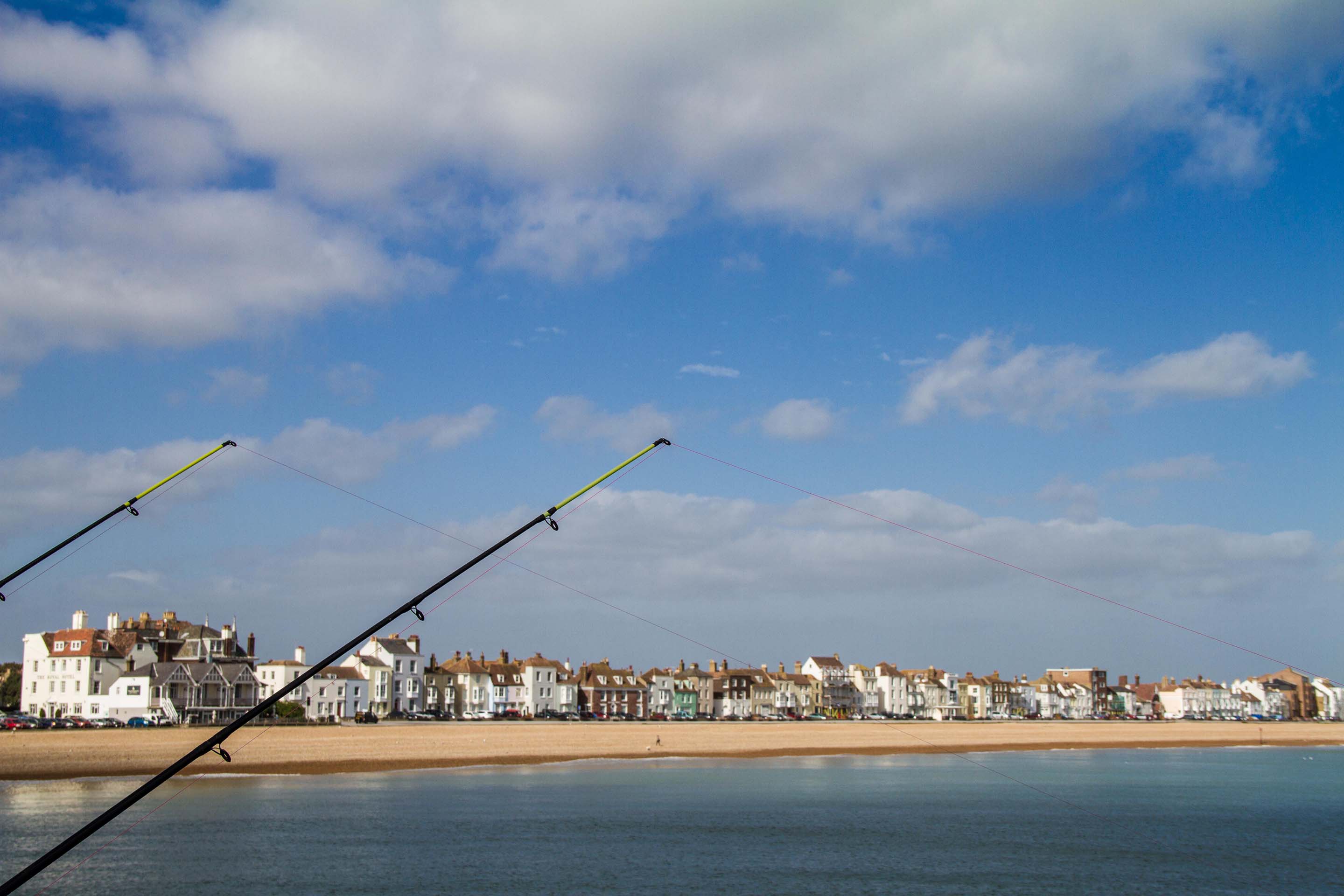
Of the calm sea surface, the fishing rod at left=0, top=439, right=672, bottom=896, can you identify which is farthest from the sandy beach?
the fishing rod at left=0, top=439, right=672, bottom=896

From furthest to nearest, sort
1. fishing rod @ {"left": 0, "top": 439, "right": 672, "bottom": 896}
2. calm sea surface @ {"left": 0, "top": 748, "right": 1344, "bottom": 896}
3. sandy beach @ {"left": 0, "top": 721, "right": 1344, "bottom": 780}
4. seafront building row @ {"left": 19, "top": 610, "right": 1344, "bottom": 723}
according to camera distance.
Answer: seafront building row @ {"left": 19, "top": 610, "right": 1344, "bottom": 723} < sandy beach @ {"left": 0, "top": 721, "right": 1344, "bottom": 780} < calm sea surface @ {"left": 0, "top": 748, "right": 1344, "bottom": 896} < fishing rod @ {"left": 0, "top": 439, "right": 672, "bottom": 896}

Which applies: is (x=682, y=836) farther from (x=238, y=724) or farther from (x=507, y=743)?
(x=507, y=743)

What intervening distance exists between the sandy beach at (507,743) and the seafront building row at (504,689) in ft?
44.7

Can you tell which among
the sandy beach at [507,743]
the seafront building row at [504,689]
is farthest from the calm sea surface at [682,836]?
the seafront building row at [504,689]

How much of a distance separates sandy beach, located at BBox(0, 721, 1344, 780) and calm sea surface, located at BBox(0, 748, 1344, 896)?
5.11 meters

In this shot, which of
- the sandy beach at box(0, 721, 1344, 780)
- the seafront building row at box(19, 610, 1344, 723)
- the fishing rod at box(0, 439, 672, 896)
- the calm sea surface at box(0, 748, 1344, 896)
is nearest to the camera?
the fishing rod at box(0, 439, 672, 896)

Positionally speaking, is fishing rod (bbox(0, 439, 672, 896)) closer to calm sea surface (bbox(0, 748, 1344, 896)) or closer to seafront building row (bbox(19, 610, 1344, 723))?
calm sea surface (bbox(0, 748, 1344, 896))

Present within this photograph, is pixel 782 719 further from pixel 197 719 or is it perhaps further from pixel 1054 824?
pixel 1054 824

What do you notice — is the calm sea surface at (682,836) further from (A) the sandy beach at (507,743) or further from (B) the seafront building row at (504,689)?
(B) the seafront building row at (504,689)

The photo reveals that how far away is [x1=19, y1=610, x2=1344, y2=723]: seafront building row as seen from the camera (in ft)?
299

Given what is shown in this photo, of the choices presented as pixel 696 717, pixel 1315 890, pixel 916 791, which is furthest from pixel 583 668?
pixel 1315 890

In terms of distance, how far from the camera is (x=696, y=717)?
5379 inches

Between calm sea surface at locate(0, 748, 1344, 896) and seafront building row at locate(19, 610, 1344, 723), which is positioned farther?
seafront building row at locate(19, 610, 1344, 723)

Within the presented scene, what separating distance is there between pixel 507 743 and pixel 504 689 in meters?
51.1
